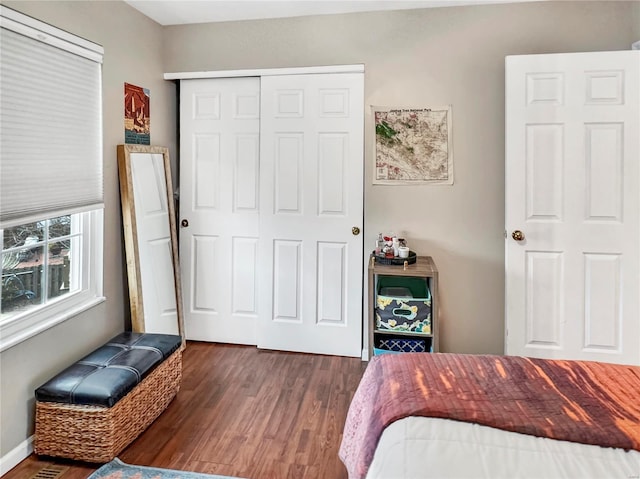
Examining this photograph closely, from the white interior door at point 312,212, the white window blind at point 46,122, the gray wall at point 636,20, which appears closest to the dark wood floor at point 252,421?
the white interior door at point 312,212

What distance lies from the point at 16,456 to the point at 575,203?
332 centimetres

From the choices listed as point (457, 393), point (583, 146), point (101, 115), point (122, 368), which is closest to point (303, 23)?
point (101, 115)

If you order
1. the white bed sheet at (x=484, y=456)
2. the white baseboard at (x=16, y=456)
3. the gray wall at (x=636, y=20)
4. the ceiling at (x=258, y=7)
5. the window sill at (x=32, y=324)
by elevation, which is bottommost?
the white baseboard at (x=16, y=456)

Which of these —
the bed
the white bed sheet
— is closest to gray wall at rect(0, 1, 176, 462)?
the bed

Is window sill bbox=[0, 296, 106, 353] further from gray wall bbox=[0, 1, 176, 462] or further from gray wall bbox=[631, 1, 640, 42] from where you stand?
gray wall bbox=[631, 1, 640, 42]

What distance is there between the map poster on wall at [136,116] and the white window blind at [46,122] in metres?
0.28

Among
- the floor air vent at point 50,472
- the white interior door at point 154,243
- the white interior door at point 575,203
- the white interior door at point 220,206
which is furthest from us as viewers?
the white interior door at point 220,206

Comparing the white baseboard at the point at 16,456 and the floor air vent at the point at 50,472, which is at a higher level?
the white baseboard at the point at 16,456

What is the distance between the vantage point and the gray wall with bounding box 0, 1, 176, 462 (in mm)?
2057

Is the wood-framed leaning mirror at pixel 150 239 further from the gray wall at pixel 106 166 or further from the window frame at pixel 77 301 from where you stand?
the window frame at pixel 77 301

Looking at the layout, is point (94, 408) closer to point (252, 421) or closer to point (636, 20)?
point (252, 421)

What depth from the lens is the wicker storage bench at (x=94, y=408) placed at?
1980 millimetres

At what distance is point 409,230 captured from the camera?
314 cm

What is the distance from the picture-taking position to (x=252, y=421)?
93.1 inches
